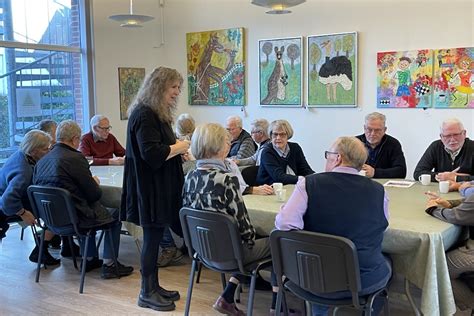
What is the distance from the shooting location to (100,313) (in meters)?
3.26

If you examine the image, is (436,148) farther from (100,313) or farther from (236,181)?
(100,313)

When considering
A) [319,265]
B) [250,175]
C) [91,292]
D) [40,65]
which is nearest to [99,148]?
[40,65]

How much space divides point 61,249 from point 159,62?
3.63 m

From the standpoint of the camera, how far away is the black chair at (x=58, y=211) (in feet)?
11.4

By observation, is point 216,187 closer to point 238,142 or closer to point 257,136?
point 257,136

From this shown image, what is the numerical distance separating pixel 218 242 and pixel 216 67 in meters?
4.54

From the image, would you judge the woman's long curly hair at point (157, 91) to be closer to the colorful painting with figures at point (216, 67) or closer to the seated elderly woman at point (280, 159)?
the seated elderly woman at point (280, 159)

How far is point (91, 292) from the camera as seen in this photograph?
143 inches

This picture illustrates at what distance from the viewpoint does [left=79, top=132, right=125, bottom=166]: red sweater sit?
203 inches

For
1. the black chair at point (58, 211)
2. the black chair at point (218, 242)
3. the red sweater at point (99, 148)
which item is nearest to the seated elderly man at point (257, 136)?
the red sweater at point (99, 148)

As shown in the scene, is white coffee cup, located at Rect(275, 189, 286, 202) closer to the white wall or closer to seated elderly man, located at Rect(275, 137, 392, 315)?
seated elderly man, located at Rect(275, 137, 392, 315)

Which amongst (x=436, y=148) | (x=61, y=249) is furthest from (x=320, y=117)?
(x=61, y=249)

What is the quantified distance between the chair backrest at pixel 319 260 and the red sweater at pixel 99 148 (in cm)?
314

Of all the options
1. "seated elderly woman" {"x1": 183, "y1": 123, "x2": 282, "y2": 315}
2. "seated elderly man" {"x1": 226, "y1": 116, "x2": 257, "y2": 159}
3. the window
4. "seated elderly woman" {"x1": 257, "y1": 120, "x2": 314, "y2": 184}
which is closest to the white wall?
the window
